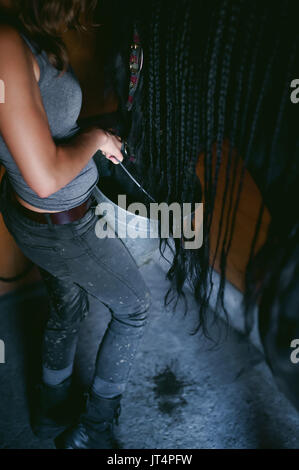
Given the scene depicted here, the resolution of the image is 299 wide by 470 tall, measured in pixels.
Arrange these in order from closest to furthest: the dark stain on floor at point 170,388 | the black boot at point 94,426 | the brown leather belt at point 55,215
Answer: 1. the brown leather belt at point 55,215
2. the black boot at point 94,426
3. the dark stain on floor at point 170,388

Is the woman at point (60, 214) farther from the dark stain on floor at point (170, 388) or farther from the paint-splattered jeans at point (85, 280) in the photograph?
the dark stain on floor at point (170, 388)

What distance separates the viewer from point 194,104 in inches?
33.5

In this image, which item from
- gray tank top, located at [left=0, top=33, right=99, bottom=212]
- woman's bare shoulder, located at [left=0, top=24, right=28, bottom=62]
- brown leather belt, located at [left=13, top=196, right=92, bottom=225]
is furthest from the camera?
brown leather belt, located at [left=13, top=196, right=92, bottom=225]

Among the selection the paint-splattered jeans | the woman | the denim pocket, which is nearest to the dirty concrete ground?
the woman

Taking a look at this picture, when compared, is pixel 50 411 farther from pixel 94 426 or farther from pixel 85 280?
pixel 85 280

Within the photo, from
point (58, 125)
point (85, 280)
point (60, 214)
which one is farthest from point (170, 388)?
point (58, 125)

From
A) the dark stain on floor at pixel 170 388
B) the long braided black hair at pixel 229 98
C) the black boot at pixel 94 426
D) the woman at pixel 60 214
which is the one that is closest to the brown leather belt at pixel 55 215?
the woman at pixel 60 214

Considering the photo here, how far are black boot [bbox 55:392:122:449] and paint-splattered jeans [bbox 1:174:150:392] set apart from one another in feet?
0.35

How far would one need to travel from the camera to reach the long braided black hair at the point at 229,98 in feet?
2.23

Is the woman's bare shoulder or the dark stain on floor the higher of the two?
the woman's bare shoulder

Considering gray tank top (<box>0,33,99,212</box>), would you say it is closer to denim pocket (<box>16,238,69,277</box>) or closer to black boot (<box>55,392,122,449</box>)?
denim pocket (<box>16,238,69,277</box>)

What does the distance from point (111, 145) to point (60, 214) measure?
0.26 m

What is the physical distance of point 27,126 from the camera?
2.38ft

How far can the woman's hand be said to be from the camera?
3.41ft
